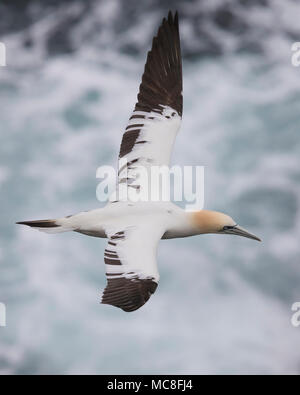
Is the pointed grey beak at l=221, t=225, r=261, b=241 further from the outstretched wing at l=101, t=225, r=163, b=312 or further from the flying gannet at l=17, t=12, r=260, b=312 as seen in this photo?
the outstretched wing at l=101, t=225, r=163, b=312

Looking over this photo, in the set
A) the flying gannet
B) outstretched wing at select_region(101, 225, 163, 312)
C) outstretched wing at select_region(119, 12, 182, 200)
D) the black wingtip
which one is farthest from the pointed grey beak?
the black wingtip

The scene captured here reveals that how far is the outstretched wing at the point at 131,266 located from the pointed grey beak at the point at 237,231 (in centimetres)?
139

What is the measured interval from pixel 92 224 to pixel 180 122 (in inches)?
114

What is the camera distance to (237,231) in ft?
39.7

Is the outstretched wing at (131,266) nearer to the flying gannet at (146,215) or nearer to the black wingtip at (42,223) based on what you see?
the flying gannet at (146,215)

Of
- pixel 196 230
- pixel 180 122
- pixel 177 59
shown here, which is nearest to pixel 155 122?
pixel 180 122

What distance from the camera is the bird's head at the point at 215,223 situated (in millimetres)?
11758

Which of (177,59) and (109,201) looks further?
(177,59)

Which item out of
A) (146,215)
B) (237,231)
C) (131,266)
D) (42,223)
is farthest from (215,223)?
(42,223)

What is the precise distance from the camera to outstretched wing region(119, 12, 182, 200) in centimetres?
1247

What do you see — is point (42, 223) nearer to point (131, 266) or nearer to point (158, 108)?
point (131, 266)

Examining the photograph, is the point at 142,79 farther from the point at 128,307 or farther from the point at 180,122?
the point at 128,307

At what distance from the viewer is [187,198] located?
12.2m

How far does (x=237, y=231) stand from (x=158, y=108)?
8.84 feet
